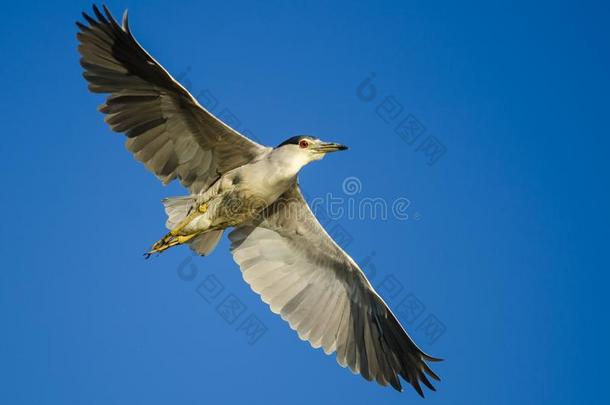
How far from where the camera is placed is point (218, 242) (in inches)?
389

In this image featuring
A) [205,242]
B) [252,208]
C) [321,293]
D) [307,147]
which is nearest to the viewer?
[307,147]

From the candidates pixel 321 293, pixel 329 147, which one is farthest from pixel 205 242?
pixel 329 147

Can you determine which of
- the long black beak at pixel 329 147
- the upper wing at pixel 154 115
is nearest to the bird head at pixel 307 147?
the long black beak at pixel 329 147

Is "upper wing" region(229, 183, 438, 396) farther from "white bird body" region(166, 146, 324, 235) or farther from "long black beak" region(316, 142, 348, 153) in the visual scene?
"long black beak" region(316, 142, 348, 153)

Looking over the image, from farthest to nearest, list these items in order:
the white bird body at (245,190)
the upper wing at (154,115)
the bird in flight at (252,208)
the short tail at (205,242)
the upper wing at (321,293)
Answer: the upper wing at (321,293) < the short tail at (205,242) < the white bird body at (245,190) < the bird in flight at (252,208) < the upper wing at (154,115)

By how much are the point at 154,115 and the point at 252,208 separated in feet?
5.41

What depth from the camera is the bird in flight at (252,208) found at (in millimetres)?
8789

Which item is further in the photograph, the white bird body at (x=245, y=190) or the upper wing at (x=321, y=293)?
the upper wing at (x=321, y=293)

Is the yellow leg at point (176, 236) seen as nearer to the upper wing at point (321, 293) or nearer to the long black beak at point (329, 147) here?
the upper wing at point (321, 293)

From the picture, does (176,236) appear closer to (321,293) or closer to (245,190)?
(245,190)

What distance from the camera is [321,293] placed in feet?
33.4

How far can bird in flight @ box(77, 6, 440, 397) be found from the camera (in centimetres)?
879

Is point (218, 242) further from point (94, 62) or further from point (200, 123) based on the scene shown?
point (94, 62)

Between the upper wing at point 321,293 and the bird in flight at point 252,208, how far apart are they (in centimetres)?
1
